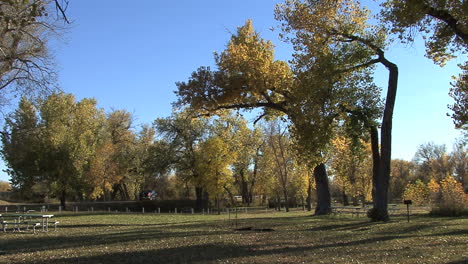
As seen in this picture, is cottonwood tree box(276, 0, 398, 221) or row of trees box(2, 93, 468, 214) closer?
cottonwood tree box(276, 0, 398, 221)

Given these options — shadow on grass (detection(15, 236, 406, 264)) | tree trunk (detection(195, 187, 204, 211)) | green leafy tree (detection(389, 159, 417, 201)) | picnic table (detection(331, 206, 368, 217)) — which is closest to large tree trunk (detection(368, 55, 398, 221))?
picnic table (detection(331, 206, 368, 217))

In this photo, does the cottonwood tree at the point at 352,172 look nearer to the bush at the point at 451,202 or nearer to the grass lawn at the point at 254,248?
the bush at the point at 451,202

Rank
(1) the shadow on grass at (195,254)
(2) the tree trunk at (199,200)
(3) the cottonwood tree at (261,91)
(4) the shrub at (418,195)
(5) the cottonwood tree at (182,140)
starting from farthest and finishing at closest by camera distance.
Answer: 1. (2) the tree trunk at (199,200)
2. (5) the cottonwood tree at (182,140)
3. (4) the shrub at (418,195)
4. (3) the cottonwood tree at (261,91)
5. (1) the shadow on grass at (195,254)

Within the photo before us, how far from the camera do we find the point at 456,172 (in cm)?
8150

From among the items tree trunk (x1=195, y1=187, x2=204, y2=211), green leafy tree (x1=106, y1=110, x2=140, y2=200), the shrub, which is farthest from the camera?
green leafy tree (x1=106, y1=110, x2=140, y2=200)

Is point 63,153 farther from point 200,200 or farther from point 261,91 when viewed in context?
point 261,91

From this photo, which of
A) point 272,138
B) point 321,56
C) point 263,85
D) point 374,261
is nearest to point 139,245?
point 374,261

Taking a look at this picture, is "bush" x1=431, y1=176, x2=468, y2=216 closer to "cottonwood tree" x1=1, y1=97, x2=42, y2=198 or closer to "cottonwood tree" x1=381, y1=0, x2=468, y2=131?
"cottonwood tree" x1=381, y1=0, x2=468, y2=131

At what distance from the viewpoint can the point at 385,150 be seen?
21219 mm

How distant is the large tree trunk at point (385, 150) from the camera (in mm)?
21234

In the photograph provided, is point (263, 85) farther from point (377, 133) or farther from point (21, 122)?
point (21, 122)

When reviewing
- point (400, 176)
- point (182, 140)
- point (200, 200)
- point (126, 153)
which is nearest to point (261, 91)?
point (182, 140)

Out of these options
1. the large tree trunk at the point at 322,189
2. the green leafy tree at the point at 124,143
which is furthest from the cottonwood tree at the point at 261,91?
the green leafy tree at the point at 124,143

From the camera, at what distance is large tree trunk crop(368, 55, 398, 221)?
21234 mm
